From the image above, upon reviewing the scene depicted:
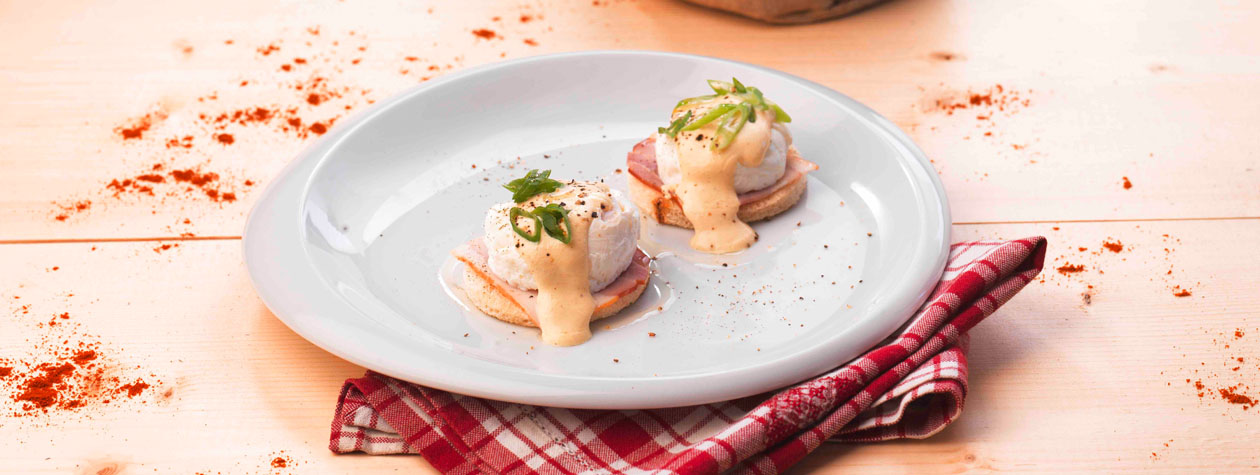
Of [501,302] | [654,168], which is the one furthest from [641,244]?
[501,302]

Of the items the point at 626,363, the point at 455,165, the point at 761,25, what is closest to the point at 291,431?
the point at 626,363

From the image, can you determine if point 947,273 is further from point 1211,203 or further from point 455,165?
point 455,165

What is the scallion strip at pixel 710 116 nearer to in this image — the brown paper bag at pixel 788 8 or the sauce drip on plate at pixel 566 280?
the sauce drip on plate at pixel 566 280

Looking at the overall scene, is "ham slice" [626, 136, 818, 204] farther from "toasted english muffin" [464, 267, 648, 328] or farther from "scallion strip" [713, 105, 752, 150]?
"toasted english muffin" [464, 267, 648, 328]

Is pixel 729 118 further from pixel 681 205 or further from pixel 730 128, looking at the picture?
pixel 681 205

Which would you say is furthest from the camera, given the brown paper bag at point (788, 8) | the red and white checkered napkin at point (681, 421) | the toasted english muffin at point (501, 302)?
the brown paper bag at point (788, 8)

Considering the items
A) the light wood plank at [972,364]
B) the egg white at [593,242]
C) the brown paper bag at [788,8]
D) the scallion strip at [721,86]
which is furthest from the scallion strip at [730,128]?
the brown paper bag at [788,8]
